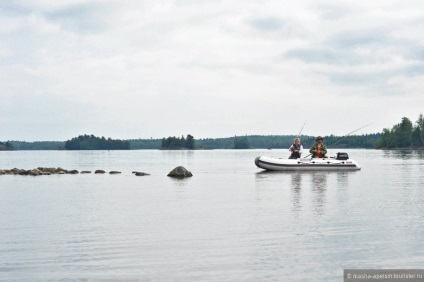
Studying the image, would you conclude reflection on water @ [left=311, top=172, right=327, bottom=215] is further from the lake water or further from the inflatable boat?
the inflatable boat

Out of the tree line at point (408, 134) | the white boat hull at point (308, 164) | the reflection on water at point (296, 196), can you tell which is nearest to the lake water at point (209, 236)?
the reflection on water at point (296, 196)

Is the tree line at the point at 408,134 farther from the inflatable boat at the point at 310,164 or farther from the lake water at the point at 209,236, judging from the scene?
the lake water at the point at 209,236

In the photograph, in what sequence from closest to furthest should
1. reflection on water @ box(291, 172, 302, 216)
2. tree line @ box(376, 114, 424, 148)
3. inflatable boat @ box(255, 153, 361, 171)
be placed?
reflection on water @ box(291, 172, 302, 216)
inflatable boat @ box(255, 153, 361, 171)
tree line @ box(376, 114, 424, 148)

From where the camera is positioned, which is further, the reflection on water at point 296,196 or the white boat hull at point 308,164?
the white boat hull at point 308,164

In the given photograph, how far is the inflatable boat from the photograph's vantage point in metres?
44.5

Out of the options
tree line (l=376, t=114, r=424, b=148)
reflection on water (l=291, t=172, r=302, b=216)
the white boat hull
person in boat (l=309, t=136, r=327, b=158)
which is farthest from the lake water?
tree line (l=376, t=114, r=424, b=148)

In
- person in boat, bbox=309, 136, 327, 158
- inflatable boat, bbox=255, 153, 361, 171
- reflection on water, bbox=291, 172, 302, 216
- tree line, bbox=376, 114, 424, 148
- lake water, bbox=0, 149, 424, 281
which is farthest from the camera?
tree line, bbox=376, 114, 424, 148

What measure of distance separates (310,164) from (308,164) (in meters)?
0.18

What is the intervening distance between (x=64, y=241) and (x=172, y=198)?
11.3 meters

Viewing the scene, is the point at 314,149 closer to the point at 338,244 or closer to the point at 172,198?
the point at 172,198

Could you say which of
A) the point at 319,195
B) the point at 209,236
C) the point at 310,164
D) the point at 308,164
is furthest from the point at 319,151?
the point at 209,236

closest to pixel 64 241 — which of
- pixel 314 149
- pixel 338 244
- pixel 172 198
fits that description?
pixel 338 244

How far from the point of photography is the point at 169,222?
17.6 metres

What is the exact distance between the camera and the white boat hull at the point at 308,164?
4450 cm
